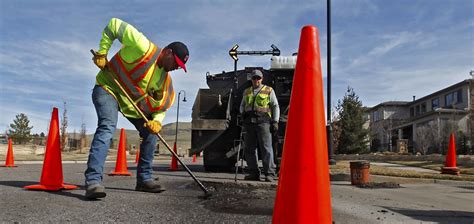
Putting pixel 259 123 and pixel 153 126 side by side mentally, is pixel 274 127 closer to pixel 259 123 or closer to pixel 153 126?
pixel 259 123

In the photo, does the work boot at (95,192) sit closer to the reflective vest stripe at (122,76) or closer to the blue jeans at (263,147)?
the reflective vest stripe at (122,76)

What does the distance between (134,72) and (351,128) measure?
27721 millimetres

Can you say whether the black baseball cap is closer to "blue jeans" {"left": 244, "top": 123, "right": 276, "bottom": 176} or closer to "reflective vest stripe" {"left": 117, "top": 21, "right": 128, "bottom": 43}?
"reflective vest stripe" {"left": 117, "top": 21, "right": 128, "bottom": 43}

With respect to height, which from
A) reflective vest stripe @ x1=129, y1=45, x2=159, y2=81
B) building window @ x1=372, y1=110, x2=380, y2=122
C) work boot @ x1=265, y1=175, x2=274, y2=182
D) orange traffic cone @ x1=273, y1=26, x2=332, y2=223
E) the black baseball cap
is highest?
building window @ x1=372, y1=110, x2=380, y2=122

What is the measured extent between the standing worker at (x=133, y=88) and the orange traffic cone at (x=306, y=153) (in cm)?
233

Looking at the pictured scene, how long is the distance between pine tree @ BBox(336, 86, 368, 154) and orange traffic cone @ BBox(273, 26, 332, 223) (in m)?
28.0

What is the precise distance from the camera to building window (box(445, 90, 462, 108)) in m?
39.8

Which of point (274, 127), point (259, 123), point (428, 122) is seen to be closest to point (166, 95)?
point (259, 123)

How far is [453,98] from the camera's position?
134 ft

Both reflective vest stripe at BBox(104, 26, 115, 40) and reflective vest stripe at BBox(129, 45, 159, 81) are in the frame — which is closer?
reflective vest stripe at BBox(104, 26, 115, 40)

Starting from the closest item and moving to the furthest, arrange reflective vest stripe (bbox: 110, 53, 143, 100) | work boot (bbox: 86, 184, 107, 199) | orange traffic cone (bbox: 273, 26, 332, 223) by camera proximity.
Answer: orange traffic cone (bbox: 273, 26, 332, 223)
work boot (bbox: 86, 184, 107, 199)
reflective vest stripe (bbox: 110, 53, 143, 100)

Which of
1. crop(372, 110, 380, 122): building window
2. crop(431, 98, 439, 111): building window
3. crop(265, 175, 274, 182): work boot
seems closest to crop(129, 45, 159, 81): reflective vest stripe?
crop(265, 175, 274, 182): work boot

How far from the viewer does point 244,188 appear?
18.2ft

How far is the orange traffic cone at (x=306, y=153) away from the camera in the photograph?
7.55ft
